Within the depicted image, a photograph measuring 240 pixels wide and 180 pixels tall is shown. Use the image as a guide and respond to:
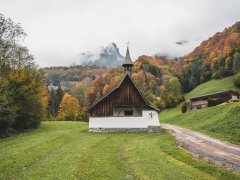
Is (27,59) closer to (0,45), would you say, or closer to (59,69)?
(0,45)

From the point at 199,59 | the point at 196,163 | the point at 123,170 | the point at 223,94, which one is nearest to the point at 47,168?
the point at 123,170

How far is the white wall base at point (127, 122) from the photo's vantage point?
37.1 m

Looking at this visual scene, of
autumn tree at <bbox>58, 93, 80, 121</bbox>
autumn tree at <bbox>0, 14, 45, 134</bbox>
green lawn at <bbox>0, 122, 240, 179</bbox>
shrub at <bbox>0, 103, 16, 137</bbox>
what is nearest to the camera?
green lawn at <bbox>0, 122, 240, 179</bbox>

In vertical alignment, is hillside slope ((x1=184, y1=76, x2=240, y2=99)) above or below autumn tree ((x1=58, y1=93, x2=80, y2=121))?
above

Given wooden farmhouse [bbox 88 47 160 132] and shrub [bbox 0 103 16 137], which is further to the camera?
wooden farmhouse [bbox 88 47 160 132]

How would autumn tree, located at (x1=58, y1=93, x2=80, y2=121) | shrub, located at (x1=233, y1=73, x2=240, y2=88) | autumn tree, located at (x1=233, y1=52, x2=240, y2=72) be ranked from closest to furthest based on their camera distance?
autumn tree, located at (x1=58, y1=93, x2=80, y2=121), shrub, located at (x1=233, y1=73, x2=240, y2=88), autumn tree, located at (x1=233, y1=52, x2=240, y2=72)

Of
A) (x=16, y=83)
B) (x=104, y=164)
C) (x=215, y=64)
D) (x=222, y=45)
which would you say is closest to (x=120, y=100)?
(x=16, y=83)

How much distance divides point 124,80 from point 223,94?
3914 cm

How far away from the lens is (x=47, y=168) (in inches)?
600

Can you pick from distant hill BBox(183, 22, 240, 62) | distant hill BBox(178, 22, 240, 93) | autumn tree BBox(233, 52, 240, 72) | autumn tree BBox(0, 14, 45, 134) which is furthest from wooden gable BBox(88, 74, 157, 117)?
distant hill BBox(183, 22, 240, 62)

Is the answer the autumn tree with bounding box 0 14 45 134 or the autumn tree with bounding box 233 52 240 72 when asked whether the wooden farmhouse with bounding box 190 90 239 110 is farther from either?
the autumn tree with bounding box 0 14 45 134

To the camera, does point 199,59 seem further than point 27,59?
Yes

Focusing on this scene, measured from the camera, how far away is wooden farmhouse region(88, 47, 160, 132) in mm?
37156

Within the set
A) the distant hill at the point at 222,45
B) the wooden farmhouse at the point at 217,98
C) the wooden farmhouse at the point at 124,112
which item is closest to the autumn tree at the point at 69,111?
the wooden farmhouse at the point at 217,98
